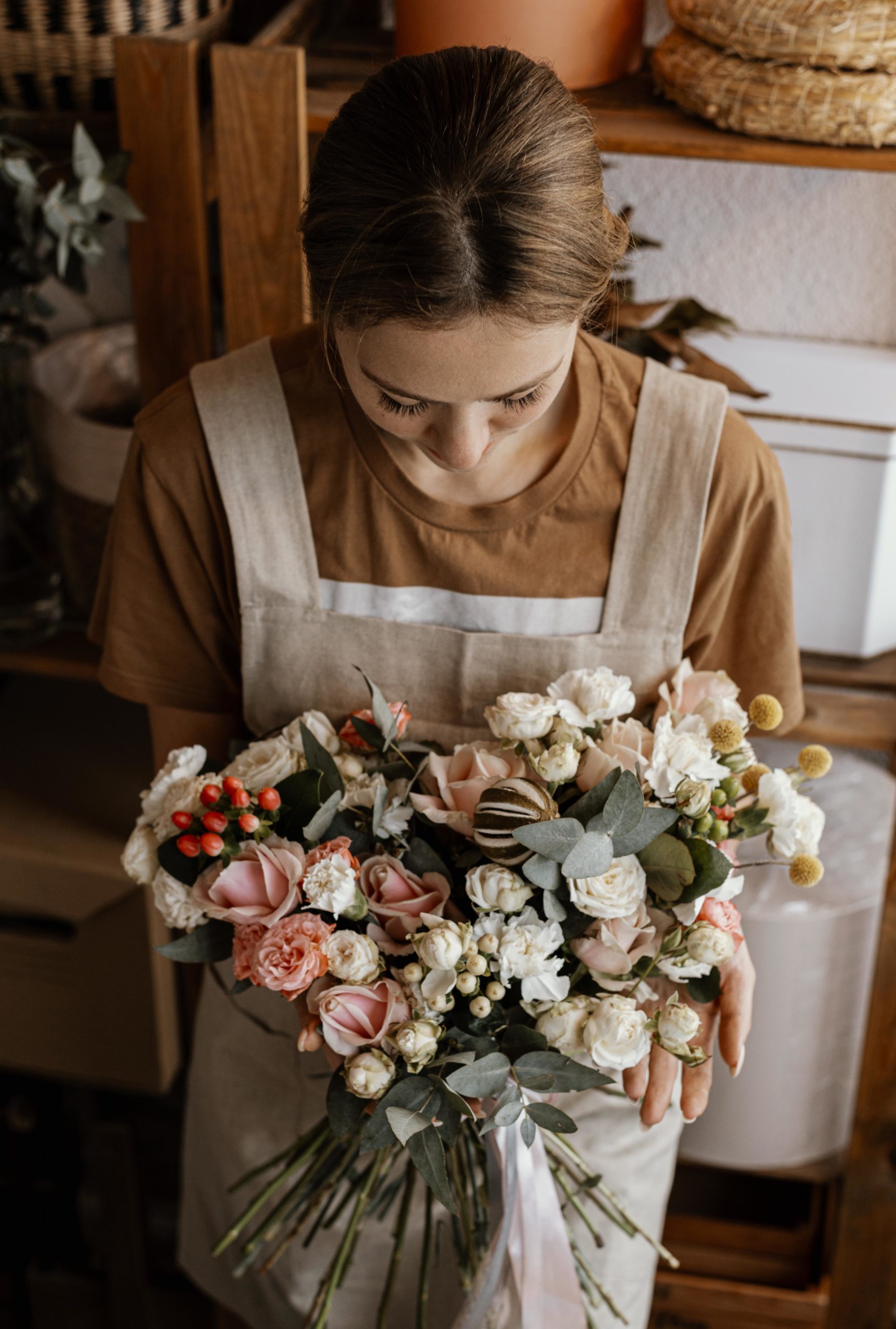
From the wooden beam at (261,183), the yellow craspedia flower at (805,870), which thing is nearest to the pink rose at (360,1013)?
the yellow craspedia flower at (805,870)

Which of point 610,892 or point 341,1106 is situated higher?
point 610,892

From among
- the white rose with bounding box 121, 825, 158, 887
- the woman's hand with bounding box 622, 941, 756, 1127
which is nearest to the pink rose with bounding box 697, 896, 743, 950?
the woman's hand with bounding box 622, 941, 756, 1127

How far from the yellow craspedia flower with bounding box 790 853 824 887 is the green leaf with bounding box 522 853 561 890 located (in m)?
0.20

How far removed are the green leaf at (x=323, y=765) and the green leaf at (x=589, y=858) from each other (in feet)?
0.63

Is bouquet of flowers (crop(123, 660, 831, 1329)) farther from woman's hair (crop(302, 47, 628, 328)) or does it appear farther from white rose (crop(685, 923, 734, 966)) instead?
woman's hair (crop(302, 47, 628, 328))

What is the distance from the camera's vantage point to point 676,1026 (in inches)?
33.6

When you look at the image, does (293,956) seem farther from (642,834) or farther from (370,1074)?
(642,834)

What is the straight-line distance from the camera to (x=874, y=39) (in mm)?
1031

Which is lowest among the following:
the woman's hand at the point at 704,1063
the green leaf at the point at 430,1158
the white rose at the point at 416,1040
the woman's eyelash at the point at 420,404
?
the woman's hand at the point at 704,1063

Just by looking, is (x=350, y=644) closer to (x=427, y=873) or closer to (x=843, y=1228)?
(x=427, y=873)

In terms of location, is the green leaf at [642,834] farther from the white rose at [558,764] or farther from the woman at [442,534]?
the woman at [442,534]

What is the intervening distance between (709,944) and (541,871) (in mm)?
129

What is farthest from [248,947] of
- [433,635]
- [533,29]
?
[533,29]

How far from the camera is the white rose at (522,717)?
898 millimetres
